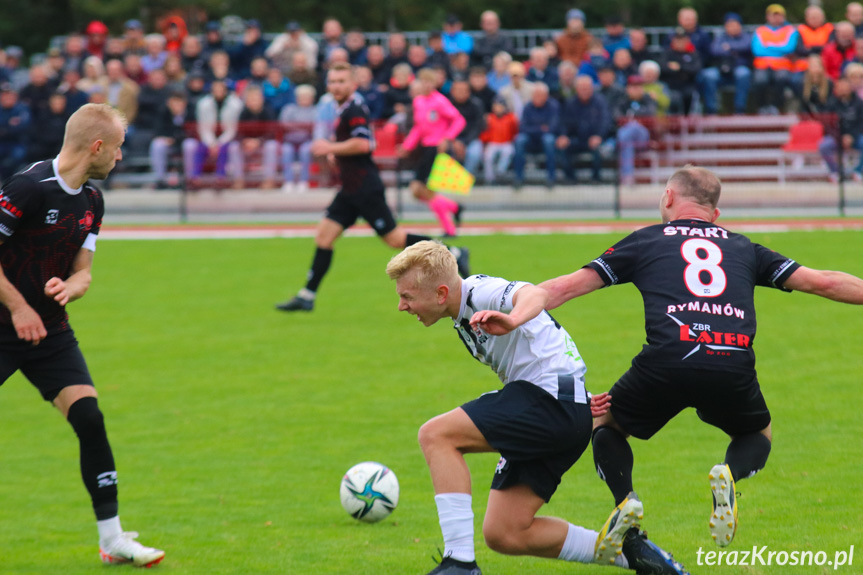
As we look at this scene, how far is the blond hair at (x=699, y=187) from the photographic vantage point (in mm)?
4883

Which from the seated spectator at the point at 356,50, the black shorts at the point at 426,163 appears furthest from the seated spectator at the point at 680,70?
the black shorts at the point at 426,163

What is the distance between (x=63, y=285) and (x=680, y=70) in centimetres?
1702

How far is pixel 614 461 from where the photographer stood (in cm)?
480

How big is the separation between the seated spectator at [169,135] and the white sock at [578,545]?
660 inches

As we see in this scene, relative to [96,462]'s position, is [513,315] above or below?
above

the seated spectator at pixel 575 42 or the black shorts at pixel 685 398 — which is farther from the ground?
the seated spectator at pixel 575 42

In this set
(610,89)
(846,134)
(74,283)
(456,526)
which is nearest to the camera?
(456,526)

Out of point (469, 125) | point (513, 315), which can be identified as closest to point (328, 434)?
point (513, 315)

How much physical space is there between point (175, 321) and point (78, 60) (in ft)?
46.3

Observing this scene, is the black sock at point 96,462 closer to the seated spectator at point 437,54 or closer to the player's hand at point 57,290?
the player's hand at point 57,290

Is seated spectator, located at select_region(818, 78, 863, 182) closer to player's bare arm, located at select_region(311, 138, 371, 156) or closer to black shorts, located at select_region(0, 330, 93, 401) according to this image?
player's bare arm, located at select_region(311, 138, 371, 156)

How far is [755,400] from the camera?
4.68 m

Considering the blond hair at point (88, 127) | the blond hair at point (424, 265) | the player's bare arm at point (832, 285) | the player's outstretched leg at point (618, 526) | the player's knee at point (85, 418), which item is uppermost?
the blond hair at point (88, 127)

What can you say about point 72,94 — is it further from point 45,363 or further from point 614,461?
point 614,461
